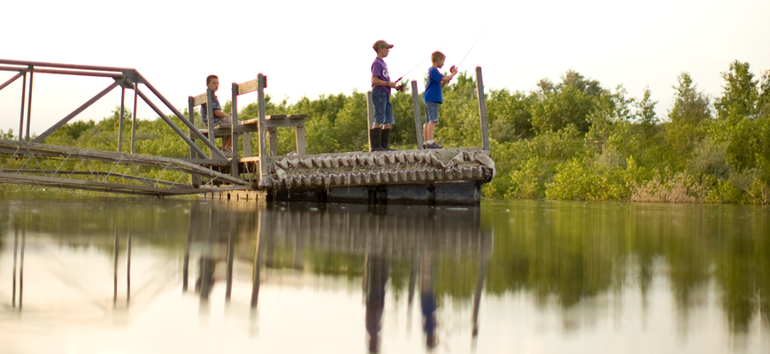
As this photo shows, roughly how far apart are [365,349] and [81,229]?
391cm

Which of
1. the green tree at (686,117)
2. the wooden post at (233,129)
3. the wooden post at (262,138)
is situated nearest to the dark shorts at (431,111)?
the wooden post at (262,138)

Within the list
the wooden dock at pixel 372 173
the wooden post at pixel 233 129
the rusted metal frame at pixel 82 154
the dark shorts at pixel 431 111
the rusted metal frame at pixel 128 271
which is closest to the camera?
the rusted metal frame at pixel 128 271

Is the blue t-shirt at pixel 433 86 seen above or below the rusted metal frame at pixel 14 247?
above

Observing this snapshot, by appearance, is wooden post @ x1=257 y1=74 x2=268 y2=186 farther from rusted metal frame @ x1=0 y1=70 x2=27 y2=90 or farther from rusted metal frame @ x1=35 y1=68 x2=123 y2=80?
rusted metal frame @ x1=0 y1=70 x2=27 y2=90

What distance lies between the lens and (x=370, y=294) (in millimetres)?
2715

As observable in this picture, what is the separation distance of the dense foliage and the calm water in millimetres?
11440

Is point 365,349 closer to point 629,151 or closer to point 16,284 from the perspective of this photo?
point 16,284

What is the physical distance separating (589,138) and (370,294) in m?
31.5

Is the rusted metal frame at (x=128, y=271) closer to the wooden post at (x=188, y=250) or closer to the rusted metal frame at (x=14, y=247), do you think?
the wooden post at (x=188, y=250)

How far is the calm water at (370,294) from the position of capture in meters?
1.97

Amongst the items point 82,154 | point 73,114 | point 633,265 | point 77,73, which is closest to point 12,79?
point 77,73

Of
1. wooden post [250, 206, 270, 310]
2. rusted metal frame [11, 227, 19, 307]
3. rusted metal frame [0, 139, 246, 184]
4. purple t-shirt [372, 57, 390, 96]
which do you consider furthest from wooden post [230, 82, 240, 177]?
rusted metal frame [11, 227, 19, 307]

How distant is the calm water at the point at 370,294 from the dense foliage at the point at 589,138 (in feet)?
37.5

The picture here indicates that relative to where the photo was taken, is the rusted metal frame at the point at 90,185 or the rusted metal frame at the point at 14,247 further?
the rusted metal frame at the point at 90,185
